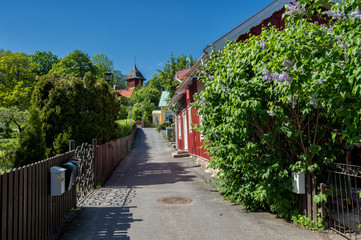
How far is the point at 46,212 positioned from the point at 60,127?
5.77 meters

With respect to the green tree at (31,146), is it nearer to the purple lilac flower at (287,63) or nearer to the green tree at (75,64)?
the purple lilac flower at (287,63)

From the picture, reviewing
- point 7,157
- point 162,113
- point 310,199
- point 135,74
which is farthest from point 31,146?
point 135,74

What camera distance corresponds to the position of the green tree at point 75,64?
36.4 m

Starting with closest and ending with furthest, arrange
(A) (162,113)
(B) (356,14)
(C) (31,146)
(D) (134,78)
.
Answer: (B) (356,14)
(C) (31,146)
(A) (162,113)
(D) (134,78)

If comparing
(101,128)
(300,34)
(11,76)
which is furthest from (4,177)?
(11,76)

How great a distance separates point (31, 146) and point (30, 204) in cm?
502

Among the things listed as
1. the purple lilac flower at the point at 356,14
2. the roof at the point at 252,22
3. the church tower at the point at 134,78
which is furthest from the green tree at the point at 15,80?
the church tower at the point at 134,78

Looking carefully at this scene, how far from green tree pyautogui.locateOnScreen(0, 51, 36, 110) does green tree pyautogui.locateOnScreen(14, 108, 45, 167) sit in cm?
3003

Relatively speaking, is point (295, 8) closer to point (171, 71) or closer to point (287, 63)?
→ point (287, 63)

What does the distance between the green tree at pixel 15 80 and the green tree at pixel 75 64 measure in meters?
4.04

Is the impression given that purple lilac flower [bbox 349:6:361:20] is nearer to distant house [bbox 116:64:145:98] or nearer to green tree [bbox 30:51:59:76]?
green tree [bbox 30:51:59:76]

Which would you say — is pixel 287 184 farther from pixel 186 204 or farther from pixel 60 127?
pixel 60 127

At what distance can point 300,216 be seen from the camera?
5.07m

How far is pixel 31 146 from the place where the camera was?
324 inches
